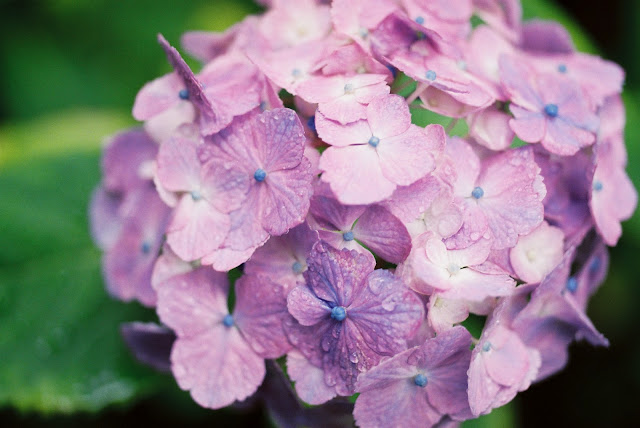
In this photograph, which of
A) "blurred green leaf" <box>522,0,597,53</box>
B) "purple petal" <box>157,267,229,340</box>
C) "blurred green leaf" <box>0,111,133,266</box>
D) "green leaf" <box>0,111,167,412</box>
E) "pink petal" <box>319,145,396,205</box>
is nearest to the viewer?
"pink petal" <box>319,145,396,205</box>

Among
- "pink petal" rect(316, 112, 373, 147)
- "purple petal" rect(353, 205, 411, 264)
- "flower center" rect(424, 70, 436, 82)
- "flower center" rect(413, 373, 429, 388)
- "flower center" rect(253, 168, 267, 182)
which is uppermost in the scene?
"flower center" rect(424, 70, 436, 82)

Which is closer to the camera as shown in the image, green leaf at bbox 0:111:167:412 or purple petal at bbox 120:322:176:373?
purple petal at bbox 120:322:176:373

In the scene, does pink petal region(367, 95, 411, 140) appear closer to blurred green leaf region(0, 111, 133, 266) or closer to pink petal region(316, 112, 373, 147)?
pink petal region(316, 112, 373, 147)

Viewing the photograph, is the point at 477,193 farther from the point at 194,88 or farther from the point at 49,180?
the point at 49,180

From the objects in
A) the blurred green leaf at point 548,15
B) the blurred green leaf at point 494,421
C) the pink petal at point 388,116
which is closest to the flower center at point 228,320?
the pink petal at point 388,116

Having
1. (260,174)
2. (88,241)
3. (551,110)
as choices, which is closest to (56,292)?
(88,241)

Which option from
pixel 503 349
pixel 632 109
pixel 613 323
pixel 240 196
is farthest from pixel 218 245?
pixel 613 323

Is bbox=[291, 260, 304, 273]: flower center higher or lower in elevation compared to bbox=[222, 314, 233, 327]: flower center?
higher

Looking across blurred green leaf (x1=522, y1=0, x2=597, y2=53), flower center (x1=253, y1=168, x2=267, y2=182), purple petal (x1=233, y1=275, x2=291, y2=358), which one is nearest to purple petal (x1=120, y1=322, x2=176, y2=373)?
purple petal (x1=233, y1=275, x2=291, y2=358)
